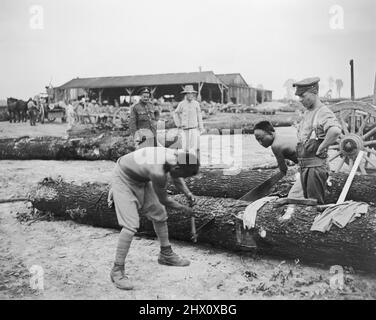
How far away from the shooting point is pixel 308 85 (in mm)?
3902

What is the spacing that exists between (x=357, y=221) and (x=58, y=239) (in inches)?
131

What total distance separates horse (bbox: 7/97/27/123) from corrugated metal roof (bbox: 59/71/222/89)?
31.7 ft

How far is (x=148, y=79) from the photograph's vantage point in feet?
101

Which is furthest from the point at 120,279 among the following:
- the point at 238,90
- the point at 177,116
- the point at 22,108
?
the point at 238,90

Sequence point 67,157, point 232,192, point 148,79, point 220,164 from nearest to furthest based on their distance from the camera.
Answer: point 232,192, point 220,164, point 67,157, point 148,79

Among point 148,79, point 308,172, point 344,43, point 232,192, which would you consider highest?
point 148,79

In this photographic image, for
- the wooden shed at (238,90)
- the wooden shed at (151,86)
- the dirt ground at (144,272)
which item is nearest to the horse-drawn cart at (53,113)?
the wooden shed at (151,86)

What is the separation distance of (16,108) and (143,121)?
17.4 m

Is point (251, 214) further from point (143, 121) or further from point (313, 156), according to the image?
point (143, 121)

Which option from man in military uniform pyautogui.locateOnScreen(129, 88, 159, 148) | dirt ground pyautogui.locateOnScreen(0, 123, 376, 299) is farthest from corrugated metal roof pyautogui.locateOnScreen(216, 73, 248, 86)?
dirt ground pyautogui.locateOnScreen(0, 123, 376, 299)

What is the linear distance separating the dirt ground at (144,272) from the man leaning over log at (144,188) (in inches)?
8.3
